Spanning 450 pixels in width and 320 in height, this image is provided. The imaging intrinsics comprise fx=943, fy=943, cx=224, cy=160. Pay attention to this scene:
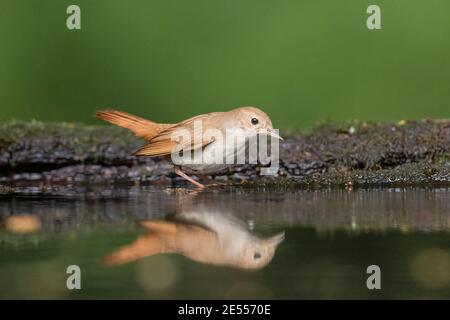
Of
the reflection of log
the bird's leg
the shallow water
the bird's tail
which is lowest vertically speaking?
the shallow water

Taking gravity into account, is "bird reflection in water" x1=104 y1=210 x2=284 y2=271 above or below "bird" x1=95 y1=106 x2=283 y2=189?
below

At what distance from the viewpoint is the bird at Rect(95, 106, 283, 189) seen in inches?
223

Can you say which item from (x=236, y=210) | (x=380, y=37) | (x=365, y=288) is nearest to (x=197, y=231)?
(x=236, y=210)

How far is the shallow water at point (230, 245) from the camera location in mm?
2973

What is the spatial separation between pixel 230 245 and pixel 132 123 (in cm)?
270

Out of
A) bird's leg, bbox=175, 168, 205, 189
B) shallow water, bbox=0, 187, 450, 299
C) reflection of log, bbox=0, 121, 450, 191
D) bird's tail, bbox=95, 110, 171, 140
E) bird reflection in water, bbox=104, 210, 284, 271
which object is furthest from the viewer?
bird's tail, bbox=95, 110, 171, 140

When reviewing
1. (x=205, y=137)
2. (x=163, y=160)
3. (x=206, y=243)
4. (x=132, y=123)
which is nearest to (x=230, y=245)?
(x=206, y=243)

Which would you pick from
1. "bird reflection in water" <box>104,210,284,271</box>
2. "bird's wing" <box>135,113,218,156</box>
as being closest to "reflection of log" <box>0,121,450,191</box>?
"bird's wing" <box>135,113,218,156</box>

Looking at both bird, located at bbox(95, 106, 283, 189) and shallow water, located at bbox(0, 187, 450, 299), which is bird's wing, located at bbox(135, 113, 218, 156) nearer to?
bird, located at bbox(95, 106, 283, 189)

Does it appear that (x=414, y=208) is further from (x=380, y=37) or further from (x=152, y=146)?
(x=380, y=37)

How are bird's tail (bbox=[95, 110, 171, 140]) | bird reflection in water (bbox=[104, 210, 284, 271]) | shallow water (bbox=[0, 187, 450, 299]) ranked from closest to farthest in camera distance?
shallow water (bbox=[0, 187, 450, 299]) < bird reflection in water (bbox=[104, 210, 284, 271]) < bird's tail (bbox=[95, 110, 171, 140])

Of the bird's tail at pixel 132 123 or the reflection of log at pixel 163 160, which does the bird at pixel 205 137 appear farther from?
the reflection of log at pixel 163 160

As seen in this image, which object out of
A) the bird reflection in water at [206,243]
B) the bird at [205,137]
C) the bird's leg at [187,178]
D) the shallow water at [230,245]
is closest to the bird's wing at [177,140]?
the bird at [205,137]

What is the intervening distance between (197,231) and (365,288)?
1104 mm
